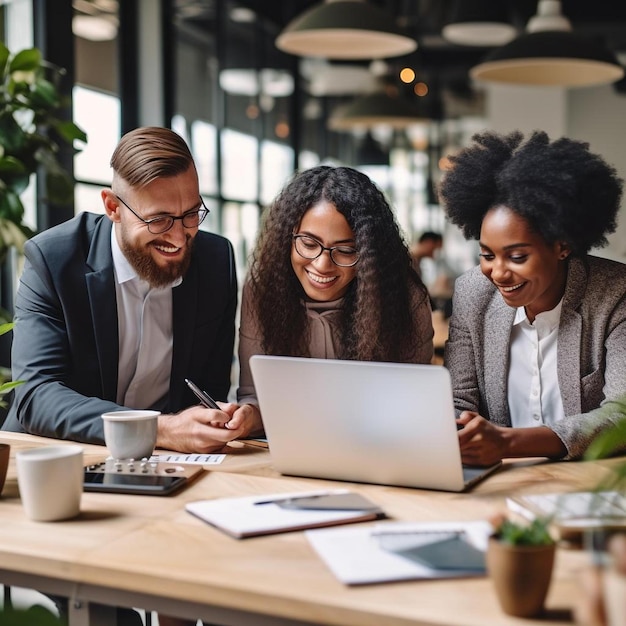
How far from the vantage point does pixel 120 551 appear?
1221 mm

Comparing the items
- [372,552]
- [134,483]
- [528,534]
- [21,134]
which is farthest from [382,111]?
[528,534]

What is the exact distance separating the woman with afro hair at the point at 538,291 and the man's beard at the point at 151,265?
0.69 meters

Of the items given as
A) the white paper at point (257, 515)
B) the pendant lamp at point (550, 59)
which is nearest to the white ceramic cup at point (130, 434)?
the white paper at point (257, 515)

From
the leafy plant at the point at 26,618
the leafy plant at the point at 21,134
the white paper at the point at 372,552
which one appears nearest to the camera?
the leafy plant at the point at 26,618

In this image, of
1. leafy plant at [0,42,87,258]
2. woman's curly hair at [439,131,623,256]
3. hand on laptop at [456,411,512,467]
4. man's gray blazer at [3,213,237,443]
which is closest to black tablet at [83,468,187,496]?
man's gray blazer at [3,213,237,443]

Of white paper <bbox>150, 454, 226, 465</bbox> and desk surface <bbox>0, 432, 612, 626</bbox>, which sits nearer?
desk surface <bbox>0, 432, 612, 626</bbox>

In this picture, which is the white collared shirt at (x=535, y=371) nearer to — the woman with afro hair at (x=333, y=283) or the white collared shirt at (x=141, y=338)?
the woman with afro hair at (x=333, y=283)

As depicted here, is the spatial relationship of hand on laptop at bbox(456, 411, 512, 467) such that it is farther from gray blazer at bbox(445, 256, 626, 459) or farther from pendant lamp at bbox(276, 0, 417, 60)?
pendant lamp at bbox(276, 0, 417, 60)

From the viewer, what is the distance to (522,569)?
3.27 feet

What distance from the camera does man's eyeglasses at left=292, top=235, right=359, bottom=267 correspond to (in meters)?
2.18

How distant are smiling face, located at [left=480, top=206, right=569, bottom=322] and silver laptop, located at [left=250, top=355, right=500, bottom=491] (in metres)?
0.53

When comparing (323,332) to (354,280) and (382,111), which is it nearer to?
(354,280)

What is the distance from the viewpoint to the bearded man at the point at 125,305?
2041 millimetres

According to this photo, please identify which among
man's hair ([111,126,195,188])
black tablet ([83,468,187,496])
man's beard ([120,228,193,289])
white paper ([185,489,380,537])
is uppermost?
man's hair ([111,126,195,188])
